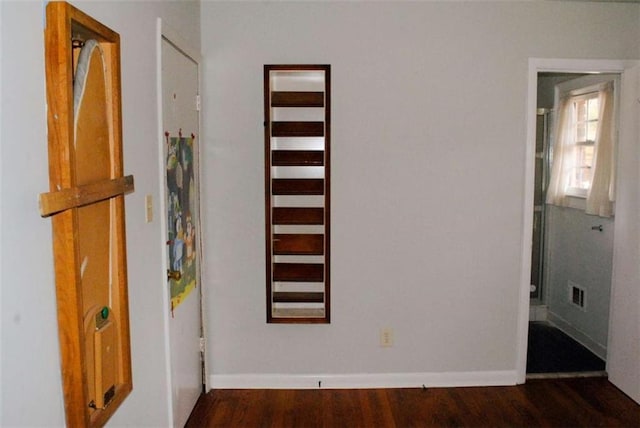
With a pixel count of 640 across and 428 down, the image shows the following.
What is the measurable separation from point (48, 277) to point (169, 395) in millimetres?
1266

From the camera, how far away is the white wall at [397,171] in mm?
3125

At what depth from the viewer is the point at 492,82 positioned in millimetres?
3182

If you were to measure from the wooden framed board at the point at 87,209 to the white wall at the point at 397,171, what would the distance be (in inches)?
57.2

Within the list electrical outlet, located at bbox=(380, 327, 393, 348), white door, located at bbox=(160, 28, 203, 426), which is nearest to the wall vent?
electrical outlet, located at bbox=(380, 327, 393, 348)

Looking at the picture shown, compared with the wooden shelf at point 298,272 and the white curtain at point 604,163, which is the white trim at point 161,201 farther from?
the white curtain at point 604,163

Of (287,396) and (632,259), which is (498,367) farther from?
(287,396)

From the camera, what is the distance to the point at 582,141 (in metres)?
4.00

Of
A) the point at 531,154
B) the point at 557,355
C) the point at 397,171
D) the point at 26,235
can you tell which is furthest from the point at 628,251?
the point at 26,235

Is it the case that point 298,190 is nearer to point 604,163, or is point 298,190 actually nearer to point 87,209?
point 87,209

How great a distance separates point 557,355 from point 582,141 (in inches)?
63.9

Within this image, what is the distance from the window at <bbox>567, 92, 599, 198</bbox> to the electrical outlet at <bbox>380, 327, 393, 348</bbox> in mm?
1832

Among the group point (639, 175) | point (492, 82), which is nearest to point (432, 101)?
point (492, 82)

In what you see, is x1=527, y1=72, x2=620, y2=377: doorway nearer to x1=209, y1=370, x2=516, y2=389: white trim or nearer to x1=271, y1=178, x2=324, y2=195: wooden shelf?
x1=209, y1=370, x2=516, y2=389: white trim

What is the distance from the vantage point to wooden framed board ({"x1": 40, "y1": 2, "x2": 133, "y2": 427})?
4.31 ft
